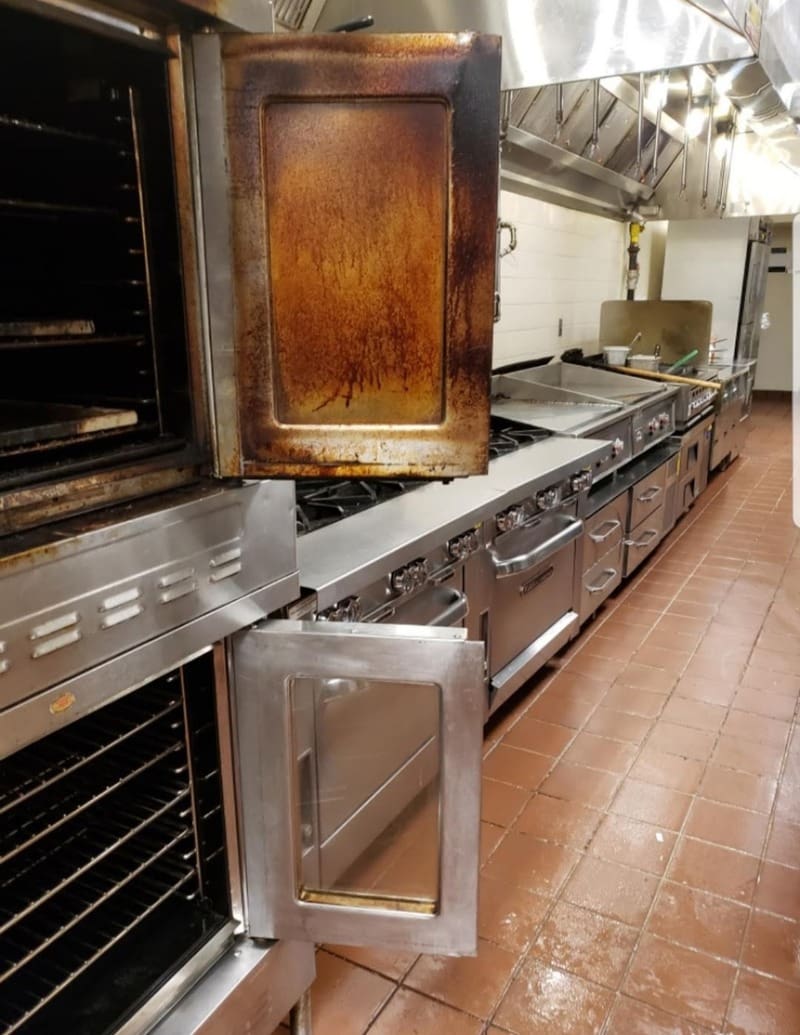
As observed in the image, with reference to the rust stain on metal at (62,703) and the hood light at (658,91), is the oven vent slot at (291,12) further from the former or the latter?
the hood light at (658,91)

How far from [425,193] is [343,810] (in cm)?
133

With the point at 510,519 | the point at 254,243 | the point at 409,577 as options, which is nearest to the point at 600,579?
the point at 510,519

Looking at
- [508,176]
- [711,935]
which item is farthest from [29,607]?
[508,176]

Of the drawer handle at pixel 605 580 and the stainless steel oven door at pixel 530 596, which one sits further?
the drawer handle at pixel 605 580

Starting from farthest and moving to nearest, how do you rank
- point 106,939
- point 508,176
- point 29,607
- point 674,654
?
1. point 508,176
2. point 674,654
3. point 106,939
4. point 29,607

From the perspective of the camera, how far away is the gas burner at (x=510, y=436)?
301 cm

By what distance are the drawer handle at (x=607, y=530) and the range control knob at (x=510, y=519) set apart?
0.89 meters

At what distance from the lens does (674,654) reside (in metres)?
3.44

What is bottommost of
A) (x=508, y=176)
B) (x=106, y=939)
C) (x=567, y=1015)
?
(x=567, y=1015)

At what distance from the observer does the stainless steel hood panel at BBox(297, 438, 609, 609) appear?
66.6 inches

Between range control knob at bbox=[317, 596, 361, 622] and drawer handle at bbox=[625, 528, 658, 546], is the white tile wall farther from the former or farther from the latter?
range control knob at bbox=[317, 596, 361, 622]

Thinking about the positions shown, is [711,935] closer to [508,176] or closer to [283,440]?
[283,440]

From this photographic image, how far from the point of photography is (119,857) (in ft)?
5.12

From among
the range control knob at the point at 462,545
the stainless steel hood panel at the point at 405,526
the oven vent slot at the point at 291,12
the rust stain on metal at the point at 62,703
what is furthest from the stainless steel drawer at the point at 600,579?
the rust stain on metal at the point at 62,703
